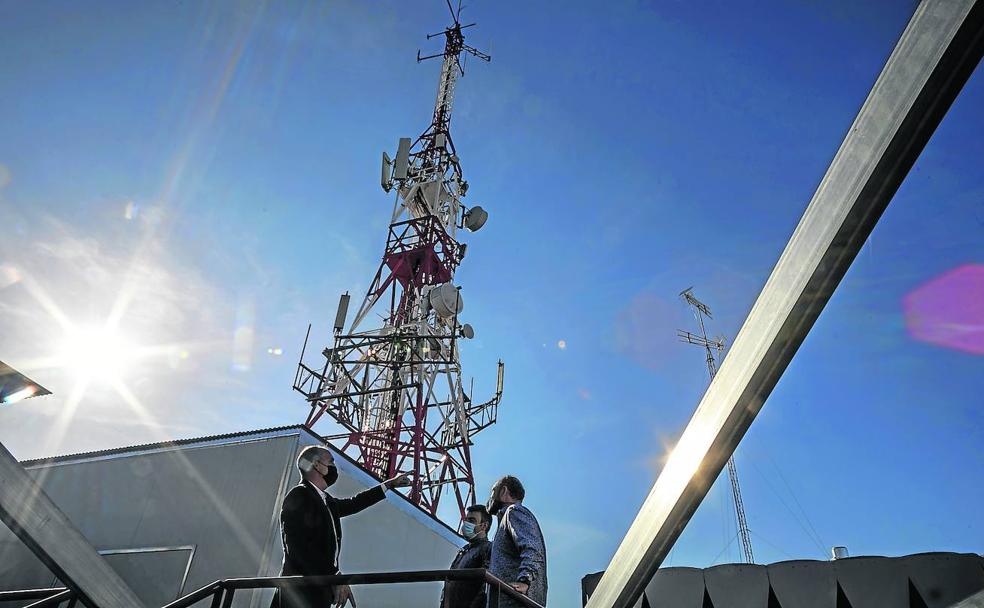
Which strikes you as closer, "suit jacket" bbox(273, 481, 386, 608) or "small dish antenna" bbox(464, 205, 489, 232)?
"suit jacket" bbox(273, 481, 386, 608)

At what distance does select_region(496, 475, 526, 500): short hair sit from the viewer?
3.81 m

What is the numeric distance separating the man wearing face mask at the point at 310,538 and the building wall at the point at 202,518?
235cm

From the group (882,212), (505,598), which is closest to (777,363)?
(882,212)

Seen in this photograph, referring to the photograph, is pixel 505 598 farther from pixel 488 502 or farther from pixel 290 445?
pixel 290 445

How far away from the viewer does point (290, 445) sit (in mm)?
6633

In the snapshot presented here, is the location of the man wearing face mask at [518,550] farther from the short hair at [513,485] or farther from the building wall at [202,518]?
the building wall at [202,518]

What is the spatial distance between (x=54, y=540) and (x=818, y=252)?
2.25 meters

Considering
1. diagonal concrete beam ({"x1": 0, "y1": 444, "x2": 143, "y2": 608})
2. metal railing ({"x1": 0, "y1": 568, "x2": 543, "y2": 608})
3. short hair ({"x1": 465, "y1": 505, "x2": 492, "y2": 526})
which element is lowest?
diagonal concrete beam ({"x1": 0, "y1": 444, "x2": 143, "y2": 608})

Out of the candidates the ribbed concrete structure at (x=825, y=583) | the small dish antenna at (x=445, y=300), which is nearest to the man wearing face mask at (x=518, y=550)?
the ribbed concrete structure at (x=825, y=583)

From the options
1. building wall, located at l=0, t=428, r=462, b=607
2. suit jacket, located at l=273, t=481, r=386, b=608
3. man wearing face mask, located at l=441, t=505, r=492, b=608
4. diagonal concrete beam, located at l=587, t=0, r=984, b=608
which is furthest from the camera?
building wall, located at l=0, t=428, r=462, b=607

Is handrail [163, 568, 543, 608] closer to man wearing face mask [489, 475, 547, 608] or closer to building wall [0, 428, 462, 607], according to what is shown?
man wearing face mask [489, 475, 547, 608]

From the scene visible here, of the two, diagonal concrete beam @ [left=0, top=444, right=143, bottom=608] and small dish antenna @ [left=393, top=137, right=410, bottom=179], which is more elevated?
small dish antenna @ [left=393, top=137, right=410, bottom=179]

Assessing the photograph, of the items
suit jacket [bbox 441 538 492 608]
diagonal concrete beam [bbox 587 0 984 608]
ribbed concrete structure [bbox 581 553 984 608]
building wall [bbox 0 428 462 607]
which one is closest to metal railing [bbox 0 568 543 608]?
suit jacket [bbox 441 538 492 608]

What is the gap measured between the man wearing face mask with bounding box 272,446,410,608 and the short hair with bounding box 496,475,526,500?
1170 millimetres
